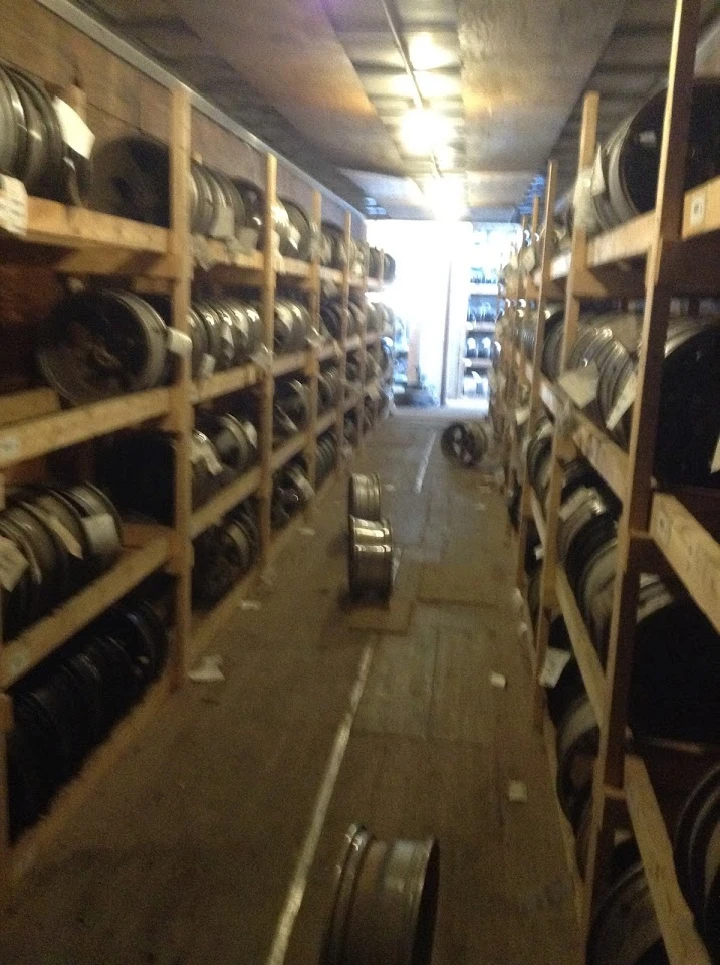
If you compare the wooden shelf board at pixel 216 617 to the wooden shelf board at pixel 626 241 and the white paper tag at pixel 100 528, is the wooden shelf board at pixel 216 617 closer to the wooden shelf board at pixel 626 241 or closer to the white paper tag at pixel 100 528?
the white paper tag at pixel 100 528

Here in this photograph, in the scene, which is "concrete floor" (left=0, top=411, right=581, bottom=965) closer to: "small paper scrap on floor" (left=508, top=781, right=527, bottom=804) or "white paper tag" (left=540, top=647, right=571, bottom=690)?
"small paper scrap on floor" (left=508, top=781, right=527, bottom=804)

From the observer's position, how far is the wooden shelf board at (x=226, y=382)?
127 inches

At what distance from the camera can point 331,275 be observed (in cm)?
590

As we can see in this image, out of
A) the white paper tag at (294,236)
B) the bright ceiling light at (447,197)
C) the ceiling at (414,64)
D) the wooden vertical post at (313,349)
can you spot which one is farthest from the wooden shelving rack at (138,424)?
the bright ceiling light at (447,197)

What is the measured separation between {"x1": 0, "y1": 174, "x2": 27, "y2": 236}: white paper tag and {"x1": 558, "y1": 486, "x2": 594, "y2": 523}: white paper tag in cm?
174

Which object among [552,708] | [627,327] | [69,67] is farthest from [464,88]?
[552,708]

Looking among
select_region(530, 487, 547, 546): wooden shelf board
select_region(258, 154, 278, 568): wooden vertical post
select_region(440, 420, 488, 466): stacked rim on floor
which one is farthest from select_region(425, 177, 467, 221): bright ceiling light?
select_region(530, 487, 547, 546): wooden shelf board

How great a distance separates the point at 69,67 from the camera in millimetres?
3133

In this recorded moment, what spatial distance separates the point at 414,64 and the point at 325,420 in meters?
2.45

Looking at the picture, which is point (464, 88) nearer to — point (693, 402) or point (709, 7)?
point (709, 7)

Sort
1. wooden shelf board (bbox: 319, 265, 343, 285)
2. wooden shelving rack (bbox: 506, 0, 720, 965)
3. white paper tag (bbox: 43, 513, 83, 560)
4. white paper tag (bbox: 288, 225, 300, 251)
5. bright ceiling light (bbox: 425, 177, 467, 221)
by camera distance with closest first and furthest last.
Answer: wooden shelving rack (bbox: 506, 0, 720, 965)
white paper tag (bbox: 43, 513, 83, 560)
white paper tag (bbox: 288, 225, 300, 251)
wooden shelf board (bbox: 319, 265, 343, 285)
bright ceiling light (bbox: 425, 177, 467, 221)

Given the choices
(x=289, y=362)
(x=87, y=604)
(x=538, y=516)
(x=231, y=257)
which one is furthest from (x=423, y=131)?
(x=87, y=604)

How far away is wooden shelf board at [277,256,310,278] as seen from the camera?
434cm

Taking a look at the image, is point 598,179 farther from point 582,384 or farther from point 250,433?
point 250,433
